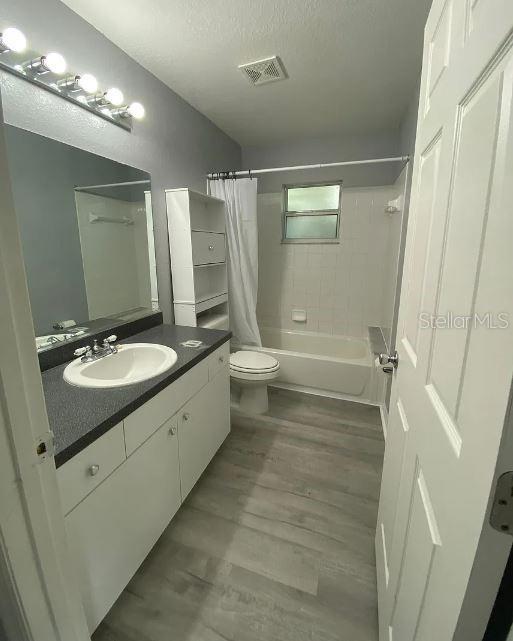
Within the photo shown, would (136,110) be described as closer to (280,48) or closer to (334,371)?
(280,48)

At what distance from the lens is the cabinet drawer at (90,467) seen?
82 cm

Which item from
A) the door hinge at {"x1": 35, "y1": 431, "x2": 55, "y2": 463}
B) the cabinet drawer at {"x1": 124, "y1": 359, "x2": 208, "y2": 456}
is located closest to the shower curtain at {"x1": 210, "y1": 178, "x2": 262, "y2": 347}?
the cabinet drawer at {"x1": 124, "y1": 359, "x2": 208, "y2": 456}

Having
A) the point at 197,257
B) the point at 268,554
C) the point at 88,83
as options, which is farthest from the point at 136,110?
the point at 268,554

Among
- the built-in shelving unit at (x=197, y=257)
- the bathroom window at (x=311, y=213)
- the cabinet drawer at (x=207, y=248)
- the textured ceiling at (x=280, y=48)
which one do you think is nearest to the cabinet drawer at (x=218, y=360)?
the built-in shelving unit at (x=197, y=257)

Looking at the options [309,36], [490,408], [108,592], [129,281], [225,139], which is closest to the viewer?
[490,408]

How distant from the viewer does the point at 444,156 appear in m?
0.67

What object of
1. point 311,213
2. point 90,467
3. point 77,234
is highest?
point 311,213

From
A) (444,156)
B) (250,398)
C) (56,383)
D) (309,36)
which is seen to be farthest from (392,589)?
(309,36)

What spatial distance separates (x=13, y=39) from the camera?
1059mm

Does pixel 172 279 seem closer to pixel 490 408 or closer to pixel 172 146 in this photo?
pixel 172 146

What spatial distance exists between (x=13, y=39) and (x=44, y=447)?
1.48m

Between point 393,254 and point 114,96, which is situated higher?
point 114,96

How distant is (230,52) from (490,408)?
210 centimetres

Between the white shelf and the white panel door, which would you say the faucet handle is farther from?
the white panel door
